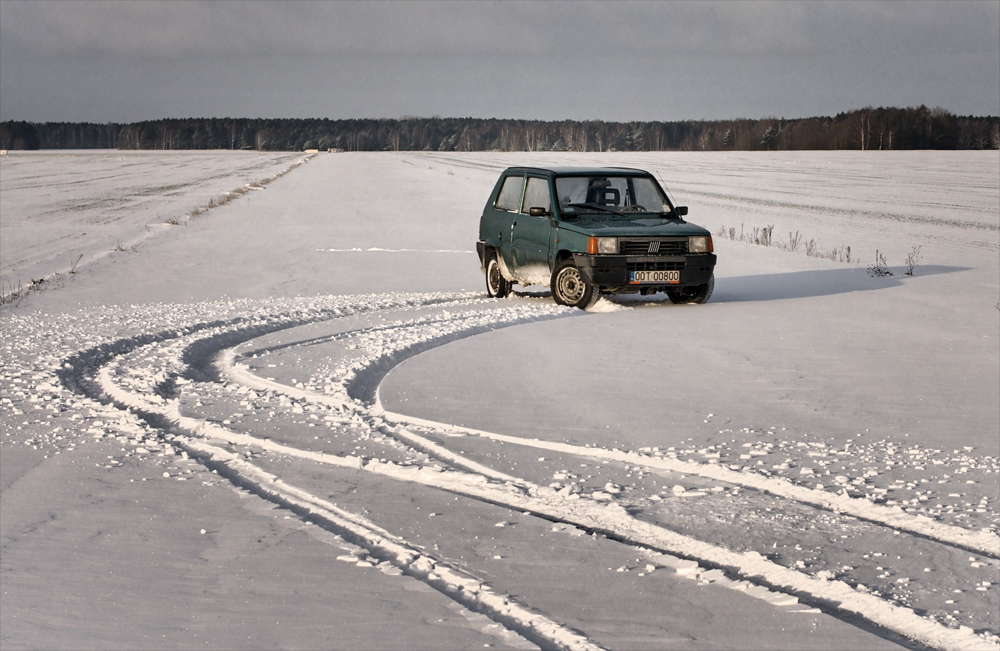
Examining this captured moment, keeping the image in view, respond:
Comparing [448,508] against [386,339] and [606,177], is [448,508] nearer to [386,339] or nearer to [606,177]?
[386,339]

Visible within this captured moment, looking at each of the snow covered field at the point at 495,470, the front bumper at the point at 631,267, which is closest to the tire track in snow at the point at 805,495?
the snow covered field at the point at 495,470

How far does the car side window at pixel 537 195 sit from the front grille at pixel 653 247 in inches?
50.5

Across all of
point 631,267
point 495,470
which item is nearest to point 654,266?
point 631,267

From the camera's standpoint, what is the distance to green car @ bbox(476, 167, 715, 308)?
484 inches

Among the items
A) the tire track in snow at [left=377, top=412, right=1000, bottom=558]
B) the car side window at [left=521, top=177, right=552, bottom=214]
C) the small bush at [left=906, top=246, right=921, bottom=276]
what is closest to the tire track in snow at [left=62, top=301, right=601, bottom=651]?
the tire track in snow at [left=377, top=412, right=1000, bottom=558]

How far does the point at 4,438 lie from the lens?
20.9 ft

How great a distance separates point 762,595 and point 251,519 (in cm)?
231

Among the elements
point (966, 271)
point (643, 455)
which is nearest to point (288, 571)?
point (643, 455)

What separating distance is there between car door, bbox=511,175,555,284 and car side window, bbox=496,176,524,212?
20 cm

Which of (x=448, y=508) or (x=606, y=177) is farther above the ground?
(x=606, y=177)

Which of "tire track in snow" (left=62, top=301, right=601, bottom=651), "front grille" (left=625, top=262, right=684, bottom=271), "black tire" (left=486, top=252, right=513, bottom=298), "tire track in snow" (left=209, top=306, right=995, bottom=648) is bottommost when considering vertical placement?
"tire track in snow" (left=62, top=301, right=601, bottom=651)

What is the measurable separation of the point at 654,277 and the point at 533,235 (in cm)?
176

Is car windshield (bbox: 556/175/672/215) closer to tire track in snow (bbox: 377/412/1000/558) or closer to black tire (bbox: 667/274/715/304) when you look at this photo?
black tire (bbox: 667/274/715/304)

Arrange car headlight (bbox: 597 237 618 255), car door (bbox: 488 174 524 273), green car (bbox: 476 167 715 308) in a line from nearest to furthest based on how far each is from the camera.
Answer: car headlight (bbox: 597 237 618 255), green car (bbox: 476 167 715 308), car door (bbox: 488 174 524 273)
